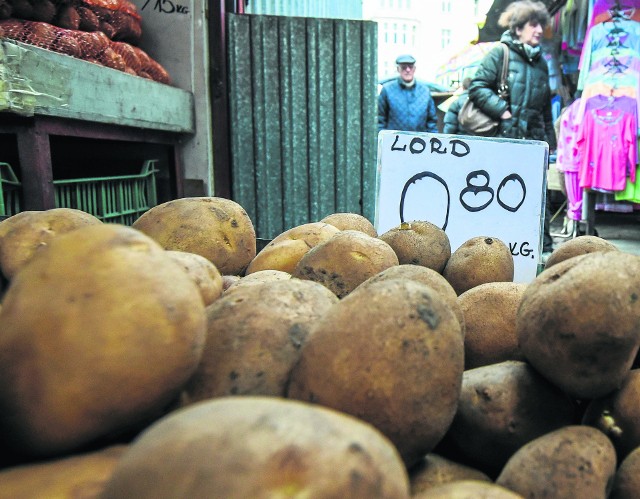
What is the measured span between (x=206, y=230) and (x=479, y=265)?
70 centimetres

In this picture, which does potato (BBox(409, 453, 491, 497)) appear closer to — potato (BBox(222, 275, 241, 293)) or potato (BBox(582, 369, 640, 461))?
potato (BBox(582, 369, 640, 461))

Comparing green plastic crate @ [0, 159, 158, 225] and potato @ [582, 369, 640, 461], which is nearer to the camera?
potato @ [582, 369, 640, 461]

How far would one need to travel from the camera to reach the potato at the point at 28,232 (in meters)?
1.24

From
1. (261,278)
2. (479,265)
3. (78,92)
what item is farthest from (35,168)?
(479,265)

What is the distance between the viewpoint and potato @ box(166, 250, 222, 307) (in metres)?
1.05

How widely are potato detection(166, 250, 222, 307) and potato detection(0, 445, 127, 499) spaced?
43 centimetres

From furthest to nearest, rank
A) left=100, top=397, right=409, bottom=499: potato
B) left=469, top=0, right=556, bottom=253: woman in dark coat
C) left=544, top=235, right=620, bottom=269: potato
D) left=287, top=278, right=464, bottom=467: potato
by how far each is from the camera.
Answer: left=469, top=0, right=556, bottom=253: woman in dark coat < left=544, top=235, right=620, bottom=269: potato < left=287, top=278, right=464, bottom=467: potato < left=100, top=397, right=409, bottom=499: potato

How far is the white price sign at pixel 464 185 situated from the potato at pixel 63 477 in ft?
5.89

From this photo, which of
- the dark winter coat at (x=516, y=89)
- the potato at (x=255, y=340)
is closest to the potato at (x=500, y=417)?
the potato at (x=255, y=340)

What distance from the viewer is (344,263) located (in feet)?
4.23

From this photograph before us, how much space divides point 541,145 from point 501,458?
1.76 metres

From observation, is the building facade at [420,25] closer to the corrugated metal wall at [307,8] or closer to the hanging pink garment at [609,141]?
the corrugated metal wall at [307,8]

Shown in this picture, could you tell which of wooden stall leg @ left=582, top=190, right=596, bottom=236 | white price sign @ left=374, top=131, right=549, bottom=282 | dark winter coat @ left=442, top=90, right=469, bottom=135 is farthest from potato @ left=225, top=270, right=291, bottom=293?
wooden stall leg @ left=582, top=190, right=596, bottom=236

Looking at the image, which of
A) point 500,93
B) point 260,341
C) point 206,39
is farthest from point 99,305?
point 500,93
